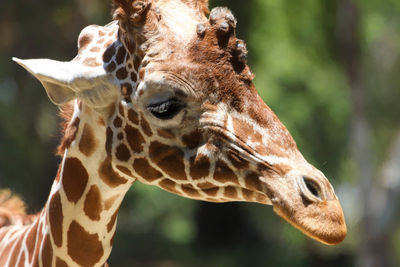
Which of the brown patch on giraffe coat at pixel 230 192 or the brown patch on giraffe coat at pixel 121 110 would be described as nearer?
the brown patch on giraffe coat at pixel 230 192

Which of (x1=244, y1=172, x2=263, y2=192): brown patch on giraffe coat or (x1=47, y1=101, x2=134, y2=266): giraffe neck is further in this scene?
(x1=47, y1=101, x2=134, y2=266): giraffe neck

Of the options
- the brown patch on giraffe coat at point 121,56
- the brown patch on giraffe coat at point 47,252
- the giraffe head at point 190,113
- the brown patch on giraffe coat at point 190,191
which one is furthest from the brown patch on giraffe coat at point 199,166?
the brown patch on giraffe coat at point 47,252

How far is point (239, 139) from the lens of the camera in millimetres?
3504

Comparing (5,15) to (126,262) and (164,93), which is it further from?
(164,93)

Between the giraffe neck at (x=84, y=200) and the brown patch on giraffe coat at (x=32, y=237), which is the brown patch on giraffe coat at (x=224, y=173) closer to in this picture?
the giraffe neck at (x=84, y=200)

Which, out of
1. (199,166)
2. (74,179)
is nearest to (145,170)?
(199,166)

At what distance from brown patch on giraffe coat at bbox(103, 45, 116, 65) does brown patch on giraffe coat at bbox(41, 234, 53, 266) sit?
106 cm

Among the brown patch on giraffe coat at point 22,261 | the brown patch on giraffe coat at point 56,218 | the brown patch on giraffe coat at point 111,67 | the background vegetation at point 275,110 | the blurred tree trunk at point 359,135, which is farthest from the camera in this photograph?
the background vegetation at point 275,110

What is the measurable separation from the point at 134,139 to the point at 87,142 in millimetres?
308

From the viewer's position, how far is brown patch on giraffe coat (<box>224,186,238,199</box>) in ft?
11.7

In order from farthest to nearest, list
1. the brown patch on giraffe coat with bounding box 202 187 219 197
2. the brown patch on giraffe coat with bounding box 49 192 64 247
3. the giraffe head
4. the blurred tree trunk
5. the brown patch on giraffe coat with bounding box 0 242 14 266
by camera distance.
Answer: the blurred tree trunk < the brown patch on giraffe coat with bounding box 0 242 14 266 < the brown patch on giraffe coat with bounding box 49 192 64 247 < the brown patch on giraffe coat with bounding box 202 187 219 197 < the giraffe head

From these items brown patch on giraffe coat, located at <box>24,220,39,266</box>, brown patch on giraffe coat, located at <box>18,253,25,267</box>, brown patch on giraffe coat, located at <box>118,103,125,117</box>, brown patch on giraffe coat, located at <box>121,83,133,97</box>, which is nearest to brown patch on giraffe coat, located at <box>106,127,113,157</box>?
brown patch on giraffe coat, located at <box>118,103,125,117</box>

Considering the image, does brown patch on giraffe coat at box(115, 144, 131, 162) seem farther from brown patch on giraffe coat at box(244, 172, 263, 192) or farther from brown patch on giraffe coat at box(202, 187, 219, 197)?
brown patch on giraffe coat at box(244, 172, 263, 192)

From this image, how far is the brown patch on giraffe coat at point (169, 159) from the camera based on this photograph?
3625mm
